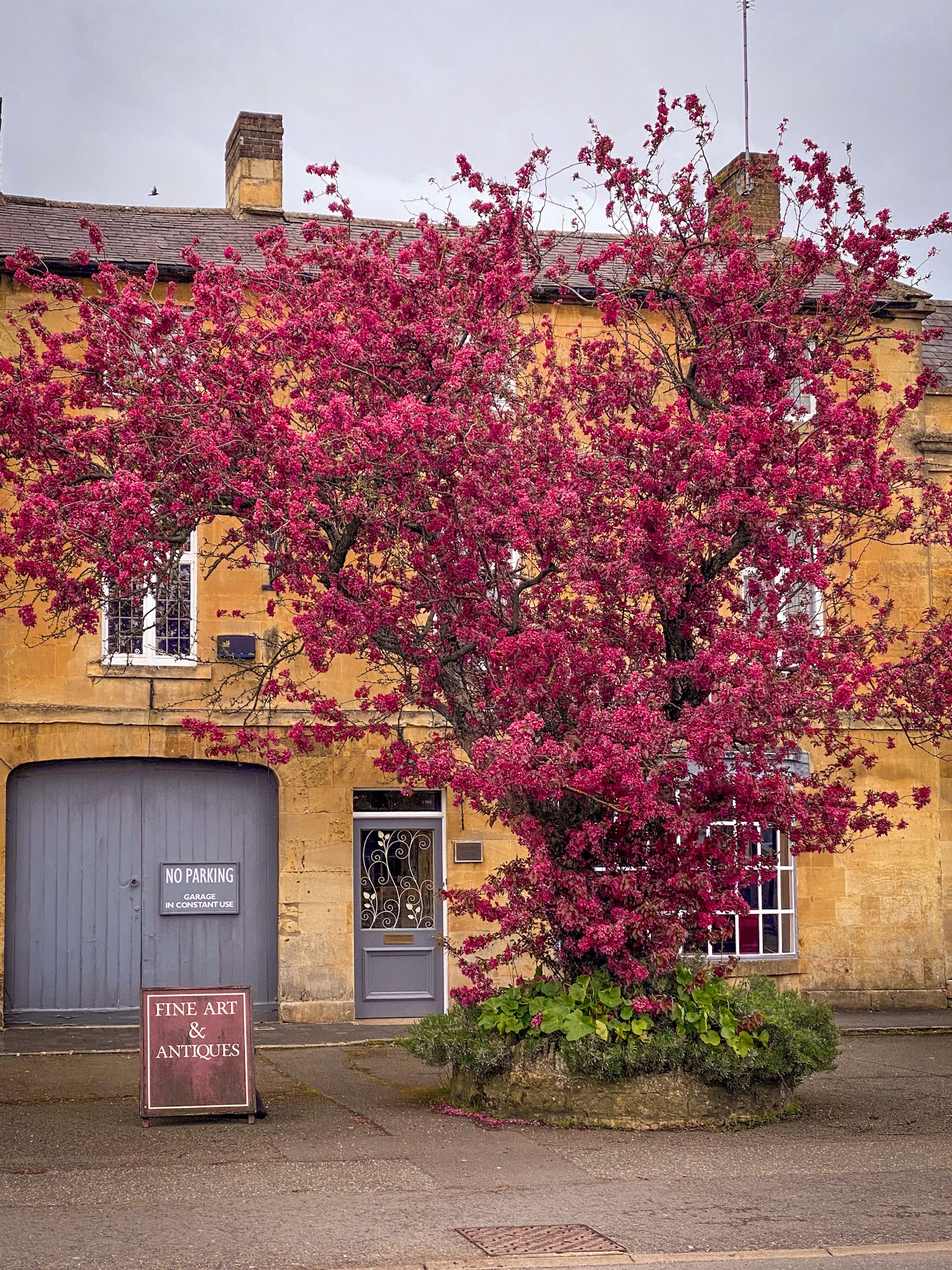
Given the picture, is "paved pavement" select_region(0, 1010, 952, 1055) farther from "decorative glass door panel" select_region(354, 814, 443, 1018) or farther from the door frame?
the door frame

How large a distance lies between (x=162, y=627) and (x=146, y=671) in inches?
23.9

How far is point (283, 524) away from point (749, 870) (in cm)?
394

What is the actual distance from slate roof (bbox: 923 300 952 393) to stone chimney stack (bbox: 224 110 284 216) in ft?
27.7

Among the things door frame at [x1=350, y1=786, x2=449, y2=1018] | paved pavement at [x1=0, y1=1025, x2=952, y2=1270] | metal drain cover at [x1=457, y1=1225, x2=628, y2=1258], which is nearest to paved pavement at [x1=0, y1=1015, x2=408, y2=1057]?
door frame at [x1=350, y1=786, x2=449, y2=1018]

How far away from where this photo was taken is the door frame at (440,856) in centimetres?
1597

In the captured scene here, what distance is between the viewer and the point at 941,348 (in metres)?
19.3

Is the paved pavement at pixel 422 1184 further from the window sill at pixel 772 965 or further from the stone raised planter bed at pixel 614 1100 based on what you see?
the window sill at pixel 772 965

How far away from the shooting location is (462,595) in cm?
1009

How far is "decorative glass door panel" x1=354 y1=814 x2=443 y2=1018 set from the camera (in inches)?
628

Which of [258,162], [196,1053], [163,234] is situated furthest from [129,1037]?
[258,162]

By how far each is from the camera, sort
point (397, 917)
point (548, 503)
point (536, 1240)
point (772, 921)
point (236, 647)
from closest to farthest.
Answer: point (536, 1240)
point (548, 503)
point (236, 647)
point (397, 917)
point (772, 921)

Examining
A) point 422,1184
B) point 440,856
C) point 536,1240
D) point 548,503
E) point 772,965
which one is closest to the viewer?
point 536,1240

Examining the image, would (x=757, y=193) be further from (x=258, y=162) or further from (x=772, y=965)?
(x=772, y=965)

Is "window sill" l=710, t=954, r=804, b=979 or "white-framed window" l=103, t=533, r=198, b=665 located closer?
"white-framed window" l=103, t=533, r=198, b=665
